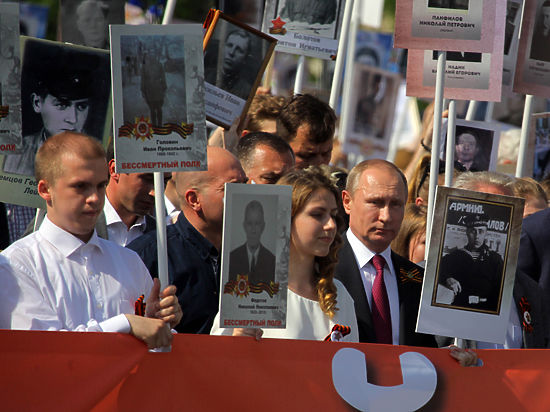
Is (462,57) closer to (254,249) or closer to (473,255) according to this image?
(473,255)

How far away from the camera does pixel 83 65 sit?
15.7 feet

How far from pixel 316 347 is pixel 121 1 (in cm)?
299

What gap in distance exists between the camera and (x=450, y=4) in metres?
5.36

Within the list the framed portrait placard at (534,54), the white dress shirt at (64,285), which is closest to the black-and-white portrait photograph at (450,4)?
the framed portrait placard at (534,54)

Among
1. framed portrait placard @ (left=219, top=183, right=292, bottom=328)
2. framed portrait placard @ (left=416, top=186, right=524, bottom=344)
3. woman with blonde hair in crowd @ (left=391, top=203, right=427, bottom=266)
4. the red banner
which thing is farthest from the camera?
woman with blonde hair in crowd @ (left=391, top=203, right=427, bottom=266)

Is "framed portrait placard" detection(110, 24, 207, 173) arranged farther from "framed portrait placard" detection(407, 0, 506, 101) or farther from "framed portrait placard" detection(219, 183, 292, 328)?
"framed portrait placard" detection(407, 0, 506, 101)

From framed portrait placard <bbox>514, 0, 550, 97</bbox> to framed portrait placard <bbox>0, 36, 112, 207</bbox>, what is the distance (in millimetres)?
2845

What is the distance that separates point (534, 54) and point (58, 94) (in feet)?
10.4

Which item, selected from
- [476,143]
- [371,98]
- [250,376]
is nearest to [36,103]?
[250,376]

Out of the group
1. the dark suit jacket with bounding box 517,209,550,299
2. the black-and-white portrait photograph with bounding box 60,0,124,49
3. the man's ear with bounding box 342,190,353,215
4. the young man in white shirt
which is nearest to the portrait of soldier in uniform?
the man's ear with bounding box 342,190,353,215

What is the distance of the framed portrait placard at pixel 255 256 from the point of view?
3795 millimetres

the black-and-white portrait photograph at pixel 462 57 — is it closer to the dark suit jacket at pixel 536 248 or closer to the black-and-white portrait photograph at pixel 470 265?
the dark suit jacket at pixel 536 248

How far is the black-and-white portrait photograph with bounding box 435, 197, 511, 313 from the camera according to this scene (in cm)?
431

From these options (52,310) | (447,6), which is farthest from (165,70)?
(447,6)
